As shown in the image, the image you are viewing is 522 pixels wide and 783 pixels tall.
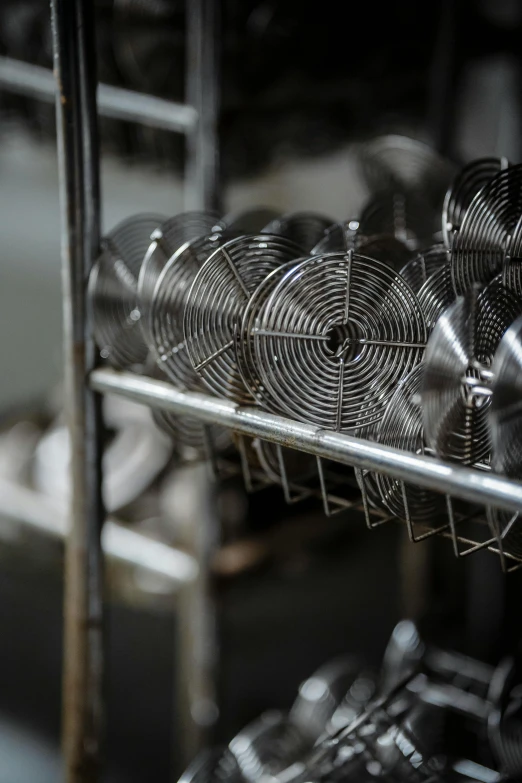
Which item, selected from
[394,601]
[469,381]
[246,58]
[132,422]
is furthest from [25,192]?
[469,381]

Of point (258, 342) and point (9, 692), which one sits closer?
point (258, 342)

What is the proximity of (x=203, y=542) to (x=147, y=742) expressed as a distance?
0.58 metres

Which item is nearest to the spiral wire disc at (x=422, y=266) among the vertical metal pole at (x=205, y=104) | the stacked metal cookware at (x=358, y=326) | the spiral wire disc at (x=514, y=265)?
the stacked metal cookware at (x=358, y=326)

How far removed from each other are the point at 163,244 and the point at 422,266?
13.8 inches

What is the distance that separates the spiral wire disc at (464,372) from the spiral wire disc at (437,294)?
130mm

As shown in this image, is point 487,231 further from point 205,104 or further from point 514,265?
point 205,104

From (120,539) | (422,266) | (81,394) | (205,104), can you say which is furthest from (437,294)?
(120,539)

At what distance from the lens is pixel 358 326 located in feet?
3.20

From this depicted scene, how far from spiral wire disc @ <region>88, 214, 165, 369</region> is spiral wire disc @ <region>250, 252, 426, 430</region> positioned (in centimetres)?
27

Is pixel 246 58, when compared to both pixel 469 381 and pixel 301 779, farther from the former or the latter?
pixel 301 779

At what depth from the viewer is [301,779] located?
3.93ft

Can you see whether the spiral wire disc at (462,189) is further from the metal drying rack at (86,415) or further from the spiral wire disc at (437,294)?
the metal drying rack at (86,415)

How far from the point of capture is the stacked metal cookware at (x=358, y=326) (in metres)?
0.86

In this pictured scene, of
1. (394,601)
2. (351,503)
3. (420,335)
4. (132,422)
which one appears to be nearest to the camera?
(420,335)
